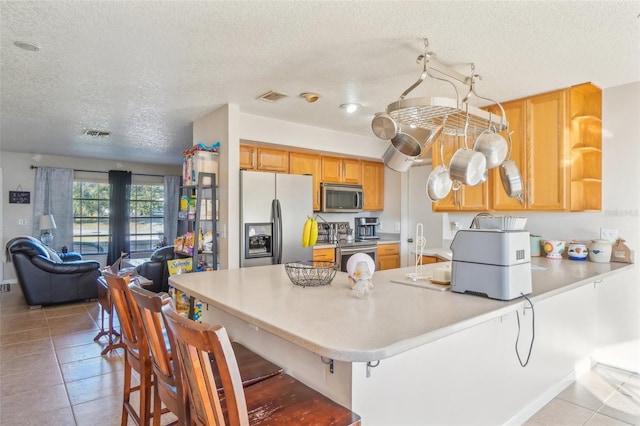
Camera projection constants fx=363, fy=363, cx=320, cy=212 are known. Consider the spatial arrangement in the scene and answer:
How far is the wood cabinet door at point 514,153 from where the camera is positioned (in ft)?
10.5

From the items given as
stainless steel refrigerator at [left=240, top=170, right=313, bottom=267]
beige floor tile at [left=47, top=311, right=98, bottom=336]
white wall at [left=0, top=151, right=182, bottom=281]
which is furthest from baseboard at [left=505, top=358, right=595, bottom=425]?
white wall at [left=0, top=151, right=182, bottom=281]

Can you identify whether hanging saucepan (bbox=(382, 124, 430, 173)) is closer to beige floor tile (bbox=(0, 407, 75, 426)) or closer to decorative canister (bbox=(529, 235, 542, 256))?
decorative canister (bbox=(529, 235, 542, 256))

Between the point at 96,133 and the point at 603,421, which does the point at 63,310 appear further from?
the point at 603,421

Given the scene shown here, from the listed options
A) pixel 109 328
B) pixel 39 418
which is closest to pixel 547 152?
pixel 39 418

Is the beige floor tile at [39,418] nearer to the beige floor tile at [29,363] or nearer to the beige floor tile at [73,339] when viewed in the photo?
the beige floor tile at [29,363]

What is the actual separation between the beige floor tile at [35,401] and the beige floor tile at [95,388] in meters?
0.05

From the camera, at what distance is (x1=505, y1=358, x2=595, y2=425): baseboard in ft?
7.15

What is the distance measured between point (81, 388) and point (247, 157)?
2.58 m

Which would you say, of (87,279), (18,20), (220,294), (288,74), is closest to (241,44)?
(288,74)

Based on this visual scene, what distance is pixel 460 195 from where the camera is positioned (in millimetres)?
3662

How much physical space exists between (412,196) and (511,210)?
2046 mm

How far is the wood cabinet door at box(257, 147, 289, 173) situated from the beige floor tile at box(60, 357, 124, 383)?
7.83 feet

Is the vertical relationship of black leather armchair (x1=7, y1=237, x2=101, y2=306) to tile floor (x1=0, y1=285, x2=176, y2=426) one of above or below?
above

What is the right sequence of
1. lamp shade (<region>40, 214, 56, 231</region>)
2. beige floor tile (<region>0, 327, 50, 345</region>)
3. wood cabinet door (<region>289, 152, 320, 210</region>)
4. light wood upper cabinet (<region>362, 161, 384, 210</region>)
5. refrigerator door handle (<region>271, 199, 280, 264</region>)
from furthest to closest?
lamp shade (<region>40, 214, 56, 231</region>)
light wood upper cabinet (<region>362, 161, 384, 210</region>)
wood cabinet door (<region>289, 152, 320, 210</region>)
refrigerator door handle (<region>271, 199, 280, 264</region>)
beige floor tile (<region>0, 327, 50, 345</region>)
